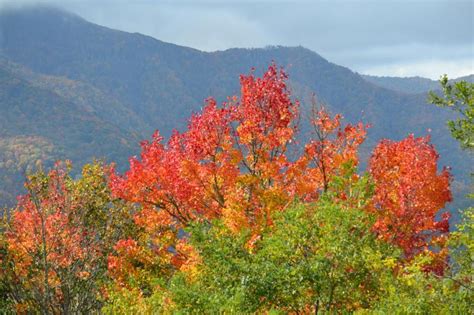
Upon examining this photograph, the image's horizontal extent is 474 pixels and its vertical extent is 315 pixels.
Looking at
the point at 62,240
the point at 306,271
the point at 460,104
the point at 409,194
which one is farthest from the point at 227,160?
the point at 306,271

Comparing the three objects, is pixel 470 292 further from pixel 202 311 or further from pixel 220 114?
pixel 220 114

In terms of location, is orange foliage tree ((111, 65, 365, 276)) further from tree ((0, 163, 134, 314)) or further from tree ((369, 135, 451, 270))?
tree ((369, 135, 451, 270))

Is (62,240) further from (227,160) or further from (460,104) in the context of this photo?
(460,104)

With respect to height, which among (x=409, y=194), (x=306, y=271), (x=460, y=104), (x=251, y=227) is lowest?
(x=409, y=194)

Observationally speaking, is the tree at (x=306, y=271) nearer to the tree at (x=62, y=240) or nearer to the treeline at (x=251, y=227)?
the treeline at (x=251, y=227)

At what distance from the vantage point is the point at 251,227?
26906mm

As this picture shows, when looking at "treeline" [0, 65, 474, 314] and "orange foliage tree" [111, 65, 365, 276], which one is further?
"orange foliage tree" [111, 65, 365, 276]

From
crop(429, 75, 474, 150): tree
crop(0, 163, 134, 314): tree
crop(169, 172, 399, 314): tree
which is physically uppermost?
crop(429, 75, 474, 150): tree

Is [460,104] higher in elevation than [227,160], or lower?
higher

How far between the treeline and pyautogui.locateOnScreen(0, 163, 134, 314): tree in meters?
0.13

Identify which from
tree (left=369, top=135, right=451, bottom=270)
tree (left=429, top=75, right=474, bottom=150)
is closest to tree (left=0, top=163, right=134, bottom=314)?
tree (left=369, top=135, right=451, bottom=270)

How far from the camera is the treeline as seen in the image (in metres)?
17.2

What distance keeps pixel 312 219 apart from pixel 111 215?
2269cm

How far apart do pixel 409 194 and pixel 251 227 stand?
A: 14.5 meters
